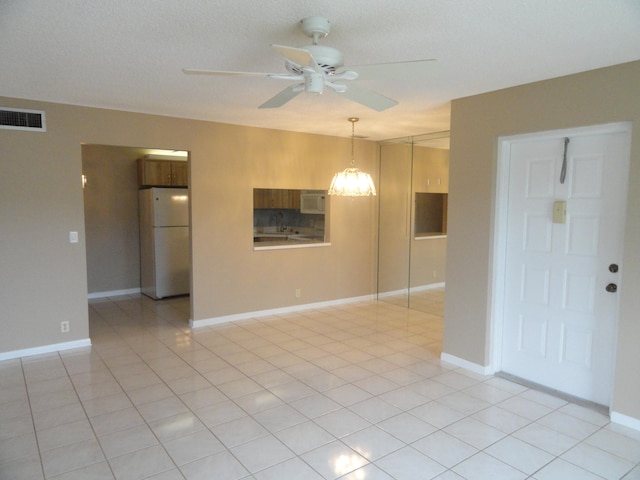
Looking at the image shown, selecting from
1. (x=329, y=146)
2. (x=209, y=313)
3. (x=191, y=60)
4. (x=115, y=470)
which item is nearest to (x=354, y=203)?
(x=329, y=146)

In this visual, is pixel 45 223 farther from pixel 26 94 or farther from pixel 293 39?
pixel 293 39

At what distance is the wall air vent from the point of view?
3834mm

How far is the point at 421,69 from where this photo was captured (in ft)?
6.88

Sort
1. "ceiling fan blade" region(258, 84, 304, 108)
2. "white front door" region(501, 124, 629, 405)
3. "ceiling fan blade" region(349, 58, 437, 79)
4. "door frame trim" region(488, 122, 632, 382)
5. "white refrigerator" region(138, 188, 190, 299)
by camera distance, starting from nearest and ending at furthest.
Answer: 1. "ceiling fan blade" region(349, 58, 437, 79)
2. "ceiling fan blade" region(258, 84, 304, 108)
3. "white front door" region(501, 124, 629, 405)
4. "door frame trim" region(488, 122, 632, 382)
5. "white refrigerator" region(138, 188, 190, 299)

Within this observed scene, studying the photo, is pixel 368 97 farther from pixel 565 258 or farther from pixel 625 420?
pixel 625 420

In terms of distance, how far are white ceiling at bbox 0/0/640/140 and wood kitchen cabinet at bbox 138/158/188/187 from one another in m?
2.70

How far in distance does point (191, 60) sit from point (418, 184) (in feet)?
14.8

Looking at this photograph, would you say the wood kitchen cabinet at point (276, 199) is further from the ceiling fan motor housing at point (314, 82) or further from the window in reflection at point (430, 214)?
the ceiling fan motor housing at point (314, 82)

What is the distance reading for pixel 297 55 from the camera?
187 centimetres

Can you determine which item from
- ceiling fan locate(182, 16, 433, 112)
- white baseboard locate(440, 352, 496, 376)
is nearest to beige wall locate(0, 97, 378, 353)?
white baseboard locate(440, 352, 496, 376)

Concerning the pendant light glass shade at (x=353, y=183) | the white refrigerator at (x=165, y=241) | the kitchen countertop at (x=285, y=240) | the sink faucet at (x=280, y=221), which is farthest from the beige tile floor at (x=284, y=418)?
the sink faucet at (x=280, y=221)

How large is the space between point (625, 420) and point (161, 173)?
6401 millimetres

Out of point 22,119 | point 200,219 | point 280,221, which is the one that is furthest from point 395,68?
point 280,221

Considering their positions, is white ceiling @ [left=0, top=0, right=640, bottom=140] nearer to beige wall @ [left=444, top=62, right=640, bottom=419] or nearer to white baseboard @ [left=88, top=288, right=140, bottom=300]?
beige wall @ [left=444, top=62, right=640, bottom=419]
